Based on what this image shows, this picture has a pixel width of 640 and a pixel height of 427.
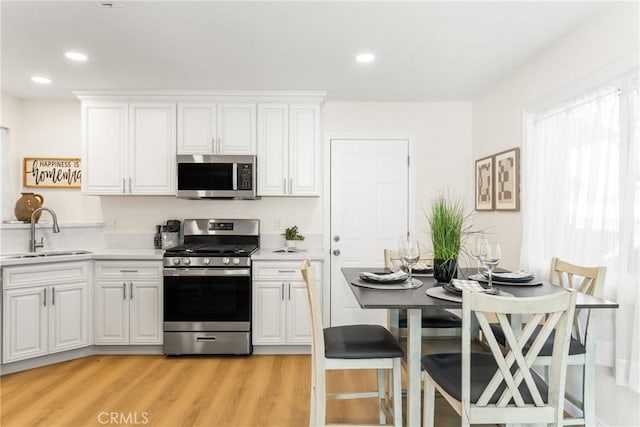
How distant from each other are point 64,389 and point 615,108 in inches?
158

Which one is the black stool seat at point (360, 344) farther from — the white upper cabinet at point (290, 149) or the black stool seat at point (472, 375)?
the white upper cabinet at point (290, 149)

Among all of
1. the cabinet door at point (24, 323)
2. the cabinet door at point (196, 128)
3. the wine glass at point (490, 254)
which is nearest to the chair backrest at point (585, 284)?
the wine glass at point (490, 254)

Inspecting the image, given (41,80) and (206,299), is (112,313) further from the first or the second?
(41,80)

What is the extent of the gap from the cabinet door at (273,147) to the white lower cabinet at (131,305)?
125 centimetres

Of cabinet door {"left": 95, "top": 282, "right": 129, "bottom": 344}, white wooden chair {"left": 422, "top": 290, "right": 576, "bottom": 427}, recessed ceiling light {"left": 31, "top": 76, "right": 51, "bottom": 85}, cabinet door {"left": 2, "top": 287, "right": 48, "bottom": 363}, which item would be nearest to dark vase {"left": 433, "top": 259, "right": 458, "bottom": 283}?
white wooden chair {"left": 422, "top": 290, "right": 576, "bottom": 427}

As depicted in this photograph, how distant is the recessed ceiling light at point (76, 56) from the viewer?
293 cm

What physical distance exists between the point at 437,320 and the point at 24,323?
10.4ft

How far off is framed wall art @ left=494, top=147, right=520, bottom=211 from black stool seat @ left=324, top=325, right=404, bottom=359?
172 cm

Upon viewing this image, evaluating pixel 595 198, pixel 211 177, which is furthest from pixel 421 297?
pixel 211 177

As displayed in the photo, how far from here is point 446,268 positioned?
7.19 feet

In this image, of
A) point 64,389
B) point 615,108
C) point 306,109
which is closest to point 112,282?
point 64,389

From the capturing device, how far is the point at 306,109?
12.8 ft

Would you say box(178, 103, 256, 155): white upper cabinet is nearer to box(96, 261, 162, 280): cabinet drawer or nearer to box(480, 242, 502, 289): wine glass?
box(96, 261, 162, 280): cabinet drawer

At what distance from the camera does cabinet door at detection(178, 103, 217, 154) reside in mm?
3869
